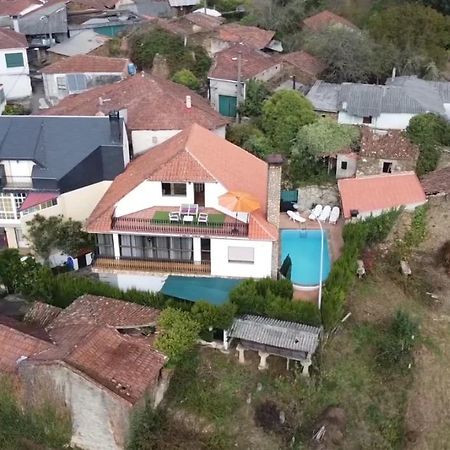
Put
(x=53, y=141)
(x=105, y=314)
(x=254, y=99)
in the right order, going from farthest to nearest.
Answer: (x=254, y=99) → (x=53, y=141) → (x=105, y=314)

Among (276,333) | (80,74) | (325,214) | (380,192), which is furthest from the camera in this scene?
(80,74)

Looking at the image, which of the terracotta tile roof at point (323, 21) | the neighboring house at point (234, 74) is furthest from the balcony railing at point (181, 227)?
the terracotta tile roof at point (323, 21)

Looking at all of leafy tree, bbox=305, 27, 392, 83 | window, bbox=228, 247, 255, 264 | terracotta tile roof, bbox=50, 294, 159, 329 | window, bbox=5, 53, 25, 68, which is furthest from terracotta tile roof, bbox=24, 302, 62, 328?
leafy tree, bbox=305, 27, 392, 83

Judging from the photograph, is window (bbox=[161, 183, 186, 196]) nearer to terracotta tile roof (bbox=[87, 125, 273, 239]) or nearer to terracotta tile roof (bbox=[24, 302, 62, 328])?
terracotta tile roof (bbox=[87, 125, 273, 239])

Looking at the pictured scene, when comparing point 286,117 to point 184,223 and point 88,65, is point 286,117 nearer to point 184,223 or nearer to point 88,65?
point 184,223

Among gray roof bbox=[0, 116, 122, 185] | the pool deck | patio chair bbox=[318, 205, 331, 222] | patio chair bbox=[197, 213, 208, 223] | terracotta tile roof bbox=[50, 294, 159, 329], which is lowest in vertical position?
the pool deck

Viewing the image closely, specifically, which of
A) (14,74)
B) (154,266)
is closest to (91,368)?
(154,266)

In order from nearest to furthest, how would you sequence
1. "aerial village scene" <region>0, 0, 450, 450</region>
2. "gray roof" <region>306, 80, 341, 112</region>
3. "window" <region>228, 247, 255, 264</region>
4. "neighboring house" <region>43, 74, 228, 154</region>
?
"aerial village scene" <region>0, 0, 450, 450</region> < "window" <region>228, 247, 255, 264</region> < "neighboring house" <region>43, 74, 228, 154</region> < "gray roof" <region>306, 80, 341, 112</region>
